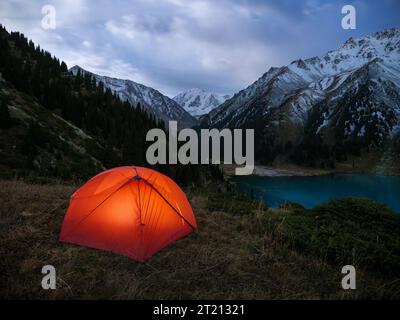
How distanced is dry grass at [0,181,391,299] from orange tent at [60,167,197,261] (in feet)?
1.00

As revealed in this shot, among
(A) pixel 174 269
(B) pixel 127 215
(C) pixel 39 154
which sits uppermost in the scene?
(C) pixel 39 154

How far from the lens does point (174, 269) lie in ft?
21.2

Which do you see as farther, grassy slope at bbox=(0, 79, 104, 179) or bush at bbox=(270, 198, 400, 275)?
grassy slope at bbox=(0, 79, 104, 179)

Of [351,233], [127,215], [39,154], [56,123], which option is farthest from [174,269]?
[56,123]

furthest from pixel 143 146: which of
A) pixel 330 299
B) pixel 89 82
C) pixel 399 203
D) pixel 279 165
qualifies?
pixel 279 165

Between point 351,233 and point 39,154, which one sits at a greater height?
point 39,154

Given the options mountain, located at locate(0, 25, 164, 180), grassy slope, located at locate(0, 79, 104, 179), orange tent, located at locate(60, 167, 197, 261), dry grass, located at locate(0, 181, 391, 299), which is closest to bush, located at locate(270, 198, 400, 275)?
Result: dry grass, located at locate(0, 181, 391, 299)

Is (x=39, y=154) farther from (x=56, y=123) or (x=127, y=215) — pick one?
(x=127, y=215)

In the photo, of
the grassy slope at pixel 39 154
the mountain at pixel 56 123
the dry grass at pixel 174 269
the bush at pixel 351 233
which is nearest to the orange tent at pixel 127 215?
the dry grass at pixel 174 269

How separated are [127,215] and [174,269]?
2.17m

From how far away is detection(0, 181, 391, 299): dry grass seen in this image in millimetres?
5391

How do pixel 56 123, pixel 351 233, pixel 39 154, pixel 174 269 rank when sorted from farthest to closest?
1. pixel 56 123
2. pixel 39 154
3. pixel 351 233
4. pixel 174 269

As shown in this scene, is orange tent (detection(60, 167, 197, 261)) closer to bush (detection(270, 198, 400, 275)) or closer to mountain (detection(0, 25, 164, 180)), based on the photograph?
bush (detection(270, 198, 400, 275))

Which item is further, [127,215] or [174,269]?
[127,215]
